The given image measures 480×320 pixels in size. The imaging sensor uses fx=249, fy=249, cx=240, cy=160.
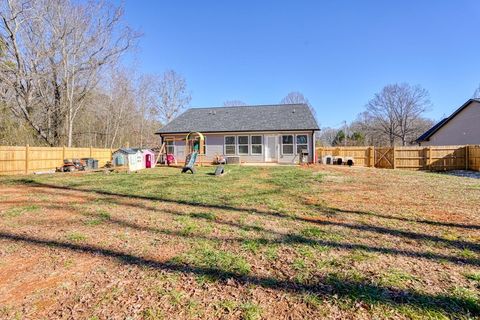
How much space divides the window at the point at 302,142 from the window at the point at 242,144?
12.9 feet

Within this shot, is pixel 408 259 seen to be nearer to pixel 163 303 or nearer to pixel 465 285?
pixel 465 285

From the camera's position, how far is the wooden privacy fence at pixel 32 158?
12.9 meters

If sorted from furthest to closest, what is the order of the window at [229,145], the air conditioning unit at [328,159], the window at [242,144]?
the window at [229,145] < the window at [242,144] < the air conditioning unit at [328,159]

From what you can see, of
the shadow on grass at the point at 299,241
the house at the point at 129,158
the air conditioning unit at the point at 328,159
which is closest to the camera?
the shadow on grass at the point at 299,241

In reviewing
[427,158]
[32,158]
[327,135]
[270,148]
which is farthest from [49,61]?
[327,135]

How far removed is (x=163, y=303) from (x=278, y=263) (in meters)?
1.30

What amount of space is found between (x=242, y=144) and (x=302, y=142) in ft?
14.9

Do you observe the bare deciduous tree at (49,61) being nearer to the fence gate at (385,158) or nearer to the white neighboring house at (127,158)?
the white neighboring house at (127,158)

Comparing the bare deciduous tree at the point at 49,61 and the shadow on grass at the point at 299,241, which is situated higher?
the bare deciduous tree at the point at 49,61

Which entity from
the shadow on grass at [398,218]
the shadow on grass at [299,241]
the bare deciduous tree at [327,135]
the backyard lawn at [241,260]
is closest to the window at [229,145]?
the backyard lawn at [241,260]

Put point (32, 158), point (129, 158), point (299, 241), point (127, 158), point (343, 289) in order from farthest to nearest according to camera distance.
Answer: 1. point (127, 158)
2. point (129, 158)
3. point (32, 158)
4. point (299, 241)
5. point (343, 289)

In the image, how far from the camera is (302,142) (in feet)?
60.3

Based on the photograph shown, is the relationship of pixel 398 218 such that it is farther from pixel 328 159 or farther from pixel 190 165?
pixel 328 159

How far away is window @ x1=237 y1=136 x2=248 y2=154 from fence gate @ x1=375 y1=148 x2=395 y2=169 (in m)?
9.67
